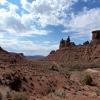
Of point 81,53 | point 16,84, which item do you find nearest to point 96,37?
point 81,53

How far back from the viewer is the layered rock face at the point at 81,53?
108800mm

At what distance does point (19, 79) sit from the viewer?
23.0 meters

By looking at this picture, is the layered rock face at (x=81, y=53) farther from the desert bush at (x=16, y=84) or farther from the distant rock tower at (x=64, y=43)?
the desert bush at (x=16, y=84)

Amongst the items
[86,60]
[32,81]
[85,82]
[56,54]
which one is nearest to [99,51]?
[86,60]

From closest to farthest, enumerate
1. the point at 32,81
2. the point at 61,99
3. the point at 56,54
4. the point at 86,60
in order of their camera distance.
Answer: the point at 61,99, the point at 32,81, the point at 86,60, the point at 56,54

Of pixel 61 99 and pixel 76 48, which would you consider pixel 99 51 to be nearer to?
pixel 76 48

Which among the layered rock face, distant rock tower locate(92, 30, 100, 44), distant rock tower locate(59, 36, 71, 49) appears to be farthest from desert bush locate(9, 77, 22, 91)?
distant rock tower locate(59, 36, 71, 49)

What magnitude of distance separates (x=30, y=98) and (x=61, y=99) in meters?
2.64

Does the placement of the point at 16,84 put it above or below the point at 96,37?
below

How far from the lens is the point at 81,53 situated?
115 metres

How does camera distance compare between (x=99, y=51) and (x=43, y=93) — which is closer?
(x=43, y=93)

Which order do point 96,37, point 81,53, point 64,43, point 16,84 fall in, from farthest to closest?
point 64,43 < point 96,37 < point 81,53 < point 16,84

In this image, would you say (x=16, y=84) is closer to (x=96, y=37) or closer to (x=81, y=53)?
(x=81, y=53)

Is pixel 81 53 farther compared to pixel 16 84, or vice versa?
pixel 81 53
